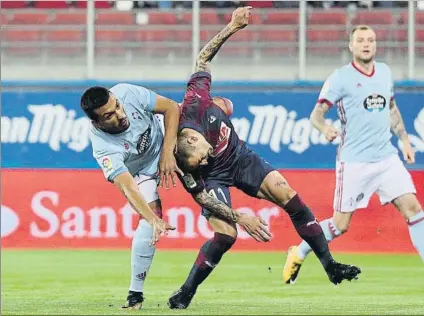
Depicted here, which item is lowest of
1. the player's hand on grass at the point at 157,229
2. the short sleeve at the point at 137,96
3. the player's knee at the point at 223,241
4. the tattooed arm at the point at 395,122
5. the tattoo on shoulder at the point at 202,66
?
the player's knee at the point at 223,241

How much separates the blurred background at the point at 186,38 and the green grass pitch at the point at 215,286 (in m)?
3.99

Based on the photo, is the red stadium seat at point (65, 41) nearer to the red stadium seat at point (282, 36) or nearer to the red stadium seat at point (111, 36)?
the red stadium seat at point (111, 36)

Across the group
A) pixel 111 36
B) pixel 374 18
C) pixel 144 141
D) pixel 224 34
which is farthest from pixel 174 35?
pixel 144 141

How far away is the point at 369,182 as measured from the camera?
9.97 m

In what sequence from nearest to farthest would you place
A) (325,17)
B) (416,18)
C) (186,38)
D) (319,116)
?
(319,116), (416,18), (325,17), (186,38)

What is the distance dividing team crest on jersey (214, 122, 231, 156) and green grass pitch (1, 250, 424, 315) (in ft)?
3.55

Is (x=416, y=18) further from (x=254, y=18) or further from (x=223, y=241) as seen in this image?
(x=223, y=241)

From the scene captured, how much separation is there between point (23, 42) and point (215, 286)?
28.0 feet

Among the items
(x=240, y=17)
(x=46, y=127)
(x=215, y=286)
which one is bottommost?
(x=215, y=286)

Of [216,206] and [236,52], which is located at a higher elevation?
[216,206]

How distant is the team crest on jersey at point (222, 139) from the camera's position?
8.30m

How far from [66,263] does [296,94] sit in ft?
16.9

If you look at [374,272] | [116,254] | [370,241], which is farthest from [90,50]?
[374,272]

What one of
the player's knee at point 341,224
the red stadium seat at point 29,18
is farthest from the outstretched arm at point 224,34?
the red stadium seat at point 29,18
